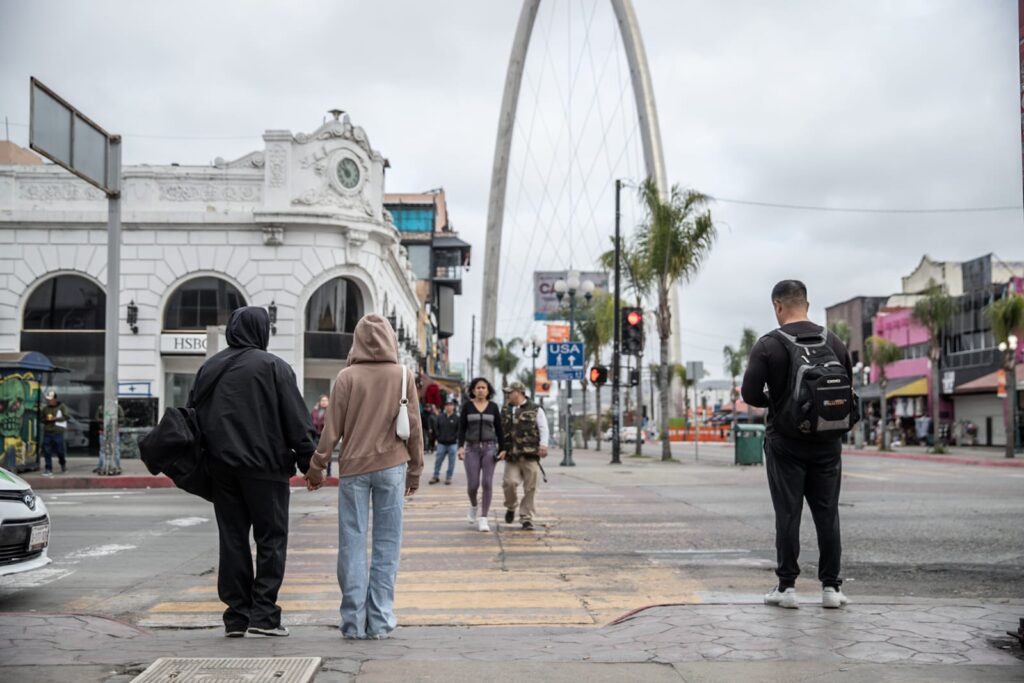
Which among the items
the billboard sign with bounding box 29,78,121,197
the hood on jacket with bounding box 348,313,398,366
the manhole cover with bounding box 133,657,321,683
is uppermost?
the billboard sign with bounding box 29,78,121,197

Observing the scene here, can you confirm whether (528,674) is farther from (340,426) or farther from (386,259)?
(386,259)

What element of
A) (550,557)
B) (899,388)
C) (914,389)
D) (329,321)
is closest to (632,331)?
(329,321)

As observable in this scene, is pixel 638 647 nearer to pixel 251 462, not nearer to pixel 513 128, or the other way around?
pixel 251 462

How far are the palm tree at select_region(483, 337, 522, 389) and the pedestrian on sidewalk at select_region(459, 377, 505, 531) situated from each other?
5911 cm

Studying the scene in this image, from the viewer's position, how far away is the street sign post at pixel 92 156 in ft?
56.3

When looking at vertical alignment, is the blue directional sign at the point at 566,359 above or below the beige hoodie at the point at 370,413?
above

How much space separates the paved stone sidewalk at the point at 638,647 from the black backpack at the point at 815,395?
110 centimetres

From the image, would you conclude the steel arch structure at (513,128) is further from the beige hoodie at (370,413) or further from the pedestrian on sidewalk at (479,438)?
the beige hoodie at (370,413)

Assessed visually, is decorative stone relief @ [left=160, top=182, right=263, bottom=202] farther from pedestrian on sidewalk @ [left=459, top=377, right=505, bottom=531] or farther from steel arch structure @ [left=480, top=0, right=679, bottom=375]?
pedestrian on sidewalk @ [left=459, top=377, right=505, bottom=531]

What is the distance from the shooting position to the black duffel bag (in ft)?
18.5

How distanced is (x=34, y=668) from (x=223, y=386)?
1.77 meters

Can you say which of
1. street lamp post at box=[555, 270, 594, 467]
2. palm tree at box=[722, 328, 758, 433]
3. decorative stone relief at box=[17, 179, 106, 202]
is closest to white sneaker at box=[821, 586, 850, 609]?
street lamp post at box=[555, 270, 594, 467]

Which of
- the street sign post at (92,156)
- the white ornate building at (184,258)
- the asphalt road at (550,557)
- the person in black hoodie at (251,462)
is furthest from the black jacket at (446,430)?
the white ornate building at (184,258)

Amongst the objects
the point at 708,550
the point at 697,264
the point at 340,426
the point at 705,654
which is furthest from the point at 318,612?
the point at 697,264
